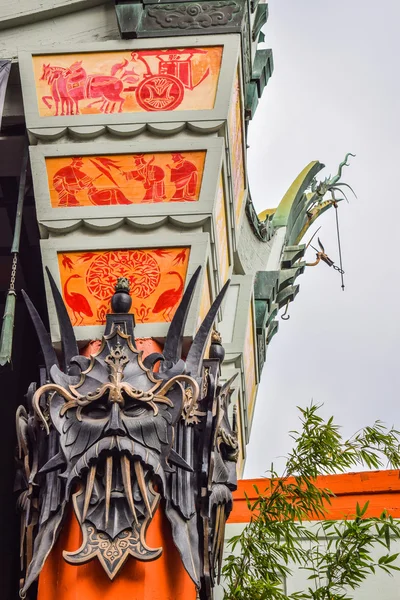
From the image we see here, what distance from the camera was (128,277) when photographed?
29.7ft

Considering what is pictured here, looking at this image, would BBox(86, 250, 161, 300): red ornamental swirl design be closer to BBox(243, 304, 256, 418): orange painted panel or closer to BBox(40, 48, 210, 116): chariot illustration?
BBox(40, 48, 210, 116): chariot illustration

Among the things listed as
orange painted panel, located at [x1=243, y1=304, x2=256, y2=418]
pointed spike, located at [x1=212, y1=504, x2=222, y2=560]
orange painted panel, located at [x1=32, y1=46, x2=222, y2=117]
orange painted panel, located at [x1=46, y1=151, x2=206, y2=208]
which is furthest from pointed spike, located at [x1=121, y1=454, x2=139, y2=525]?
orange painted panel, located at [x1=243, y1=304, x2=256, y2=418]

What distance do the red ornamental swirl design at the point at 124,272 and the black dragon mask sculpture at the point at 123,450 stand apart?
0.65 feet

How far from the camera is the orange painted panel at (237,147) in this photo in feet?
32.8

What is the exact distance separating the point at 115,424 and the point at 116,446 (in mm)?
126

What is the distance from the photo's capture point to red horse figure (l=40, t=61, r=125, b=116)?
31.8 ft

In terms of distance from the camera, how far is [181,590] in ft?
26.5

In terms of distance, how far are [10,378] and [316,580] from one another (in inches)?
183

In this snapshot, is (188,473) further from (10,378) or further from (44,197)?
(10,378)

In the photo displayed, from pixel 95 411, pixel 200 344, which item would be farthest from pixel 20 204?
pixel 95 411

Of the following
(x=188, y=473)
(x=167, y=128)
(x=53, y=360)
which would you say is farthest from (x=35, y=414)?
(x=167, y=128)

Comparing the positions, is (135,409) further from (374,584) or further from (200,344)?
(374,584)

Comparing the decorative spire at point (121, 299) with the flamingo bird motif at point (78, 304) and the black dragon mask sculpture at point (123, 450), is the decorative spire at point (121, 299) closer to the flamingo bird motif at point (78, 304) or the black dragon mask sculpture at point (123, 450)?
the black dragon mask sculpture at point (123, 450)

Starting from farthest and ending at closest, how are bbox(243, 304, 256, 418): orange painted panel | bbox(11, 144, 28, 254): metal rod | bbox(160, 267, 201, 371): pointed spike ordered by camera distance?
bbox(243, 304, 256, 418): orange painted panel, bbox(11, 144, 28, 254): metal rod, bbox(160, 267, 201, 371): pointed spike
